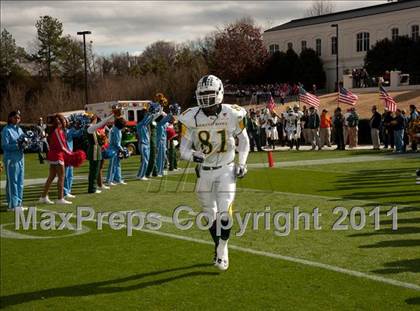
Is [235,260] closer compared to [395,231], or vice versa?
[235,260]

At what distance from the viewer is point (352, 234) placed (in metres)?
8.60

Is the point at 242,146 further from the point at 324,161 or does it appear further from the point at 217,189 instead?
the point at 324,161

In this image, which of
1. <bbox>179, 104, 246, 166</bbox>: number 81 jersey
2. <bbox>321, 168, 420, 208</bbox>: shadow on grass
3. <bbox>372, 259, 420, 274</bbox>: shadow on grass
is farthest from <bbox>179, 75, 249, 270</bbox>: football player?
<bbox>321, 168, 420, 208</bbox>: shadow on grass

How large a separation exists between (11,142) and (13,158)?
36cm

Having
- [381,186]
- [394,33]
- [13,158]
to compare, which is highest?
[394,33]

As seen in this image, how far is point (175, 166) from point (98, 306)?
12845mm

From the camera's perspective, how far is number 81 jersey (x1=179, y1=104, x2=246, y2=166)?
22.3 feet

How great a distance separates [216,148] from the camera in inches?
272

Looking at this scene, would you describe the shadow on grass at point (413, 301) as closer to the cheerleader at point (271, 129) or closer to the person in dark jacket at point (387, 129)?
the person in dark jacket at point (387, 129)

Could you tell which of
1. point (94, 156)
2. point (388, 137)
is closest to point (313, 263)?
point (94, 156)

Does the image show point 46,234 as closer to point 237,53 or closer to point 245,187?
point 245,187

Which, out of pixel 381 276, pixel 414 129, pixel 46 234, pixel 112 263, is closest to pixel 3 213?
pixel 46 234

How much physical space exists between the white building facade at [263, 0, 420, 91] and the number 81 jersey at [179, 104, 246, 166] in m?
28.3

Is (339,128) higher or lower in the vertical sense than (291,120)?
lower
